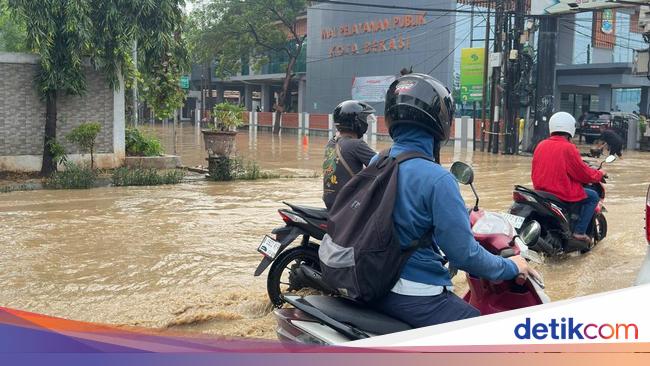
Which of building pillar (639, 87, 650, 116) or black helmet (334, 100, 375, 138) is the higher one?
building pillar (639, 87, 650, 116)

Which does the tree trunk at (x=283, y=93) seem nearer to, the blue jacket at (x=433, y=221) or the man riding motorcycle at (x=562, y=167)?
the man riding motorcycle at (x=562, y=167)

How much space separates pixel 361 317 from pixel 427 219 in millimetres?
428

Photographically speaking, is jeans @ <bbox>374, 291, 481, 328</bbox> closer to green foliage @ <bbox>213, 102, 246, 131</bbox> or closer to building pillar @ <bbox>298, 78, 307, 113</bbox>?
green foliage @ <bbox>213, 102, 246, 131</bbox>

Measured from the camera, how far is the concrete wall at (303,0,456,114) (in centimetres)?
3347

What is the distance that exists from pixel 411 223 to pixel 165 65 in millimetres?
12658

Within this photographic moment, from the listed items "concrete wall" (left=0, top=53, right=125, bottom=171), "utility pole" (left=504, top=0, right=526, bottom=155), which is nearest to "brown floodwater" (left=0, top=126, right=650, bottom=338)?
"concrete wall" (left=0, top=53, right=125, bottom=171)

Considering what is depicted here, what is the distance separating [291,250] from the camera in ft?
16.6

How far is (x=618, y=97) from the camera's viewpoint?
134 ft

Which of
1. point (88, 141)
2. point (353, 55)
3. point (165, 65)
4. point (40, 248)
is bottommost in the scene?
point (40, 248)

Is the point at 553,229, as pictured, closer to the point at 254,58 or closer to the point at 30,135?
the point at 30,135

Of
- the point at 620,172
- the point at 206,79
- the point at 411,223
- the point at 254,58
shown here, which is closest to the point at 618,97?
the point at 254,58

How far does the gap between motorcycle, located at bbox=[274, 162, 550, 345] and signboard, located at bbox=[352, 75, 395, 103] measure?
3296cm

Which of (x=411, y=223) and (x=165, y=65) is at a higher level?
(x=165, y=65)

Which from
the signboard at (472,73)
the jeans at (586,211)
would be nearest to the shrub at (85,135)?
the jeans at (586,211)
